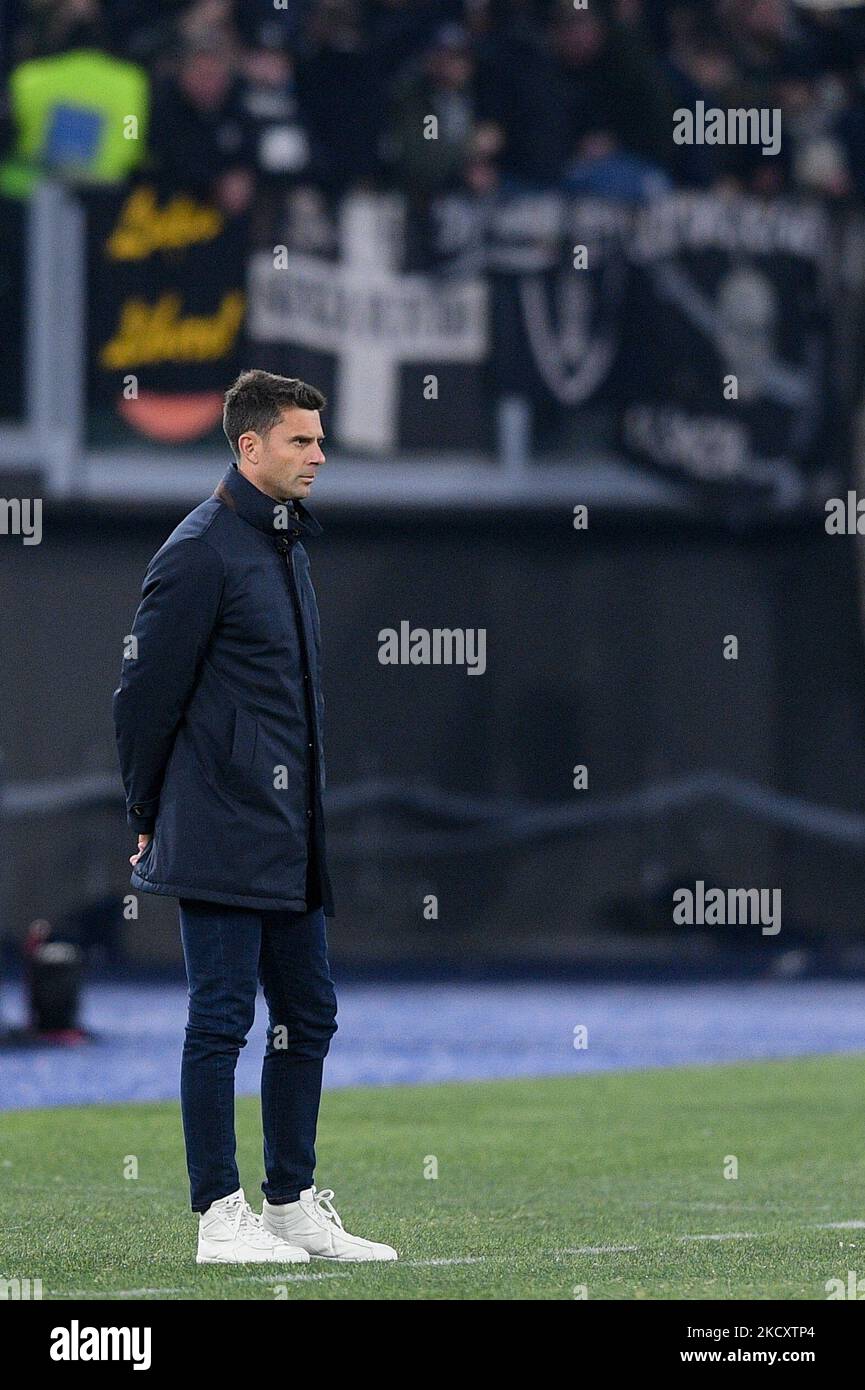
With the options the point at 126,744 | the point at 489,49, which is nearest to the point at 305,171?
the point at 489,49

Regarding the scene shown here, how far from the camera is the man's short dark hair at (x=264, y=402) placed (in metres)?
6.52

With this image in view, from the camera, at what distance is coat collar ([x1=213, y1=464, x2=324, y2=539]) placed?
653cm

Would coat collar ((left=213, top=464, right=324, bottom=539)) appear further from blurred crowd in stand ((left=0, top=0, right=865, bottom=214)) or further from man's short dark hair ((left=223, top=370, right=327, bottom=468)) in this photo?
blurred crowd in stand ((left=0, top=0, right=865, bottom=214))

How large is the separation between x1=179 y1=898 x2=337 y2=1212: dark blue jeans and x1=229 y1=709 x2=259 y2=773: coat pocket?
1.16ft

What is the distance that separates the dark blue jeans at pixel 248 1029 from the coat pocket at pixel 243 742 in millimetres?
353

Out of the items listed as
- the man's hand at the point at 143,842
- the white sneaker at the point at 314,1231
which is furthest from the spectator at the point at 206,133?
the white sneaker at the point at 314,1231

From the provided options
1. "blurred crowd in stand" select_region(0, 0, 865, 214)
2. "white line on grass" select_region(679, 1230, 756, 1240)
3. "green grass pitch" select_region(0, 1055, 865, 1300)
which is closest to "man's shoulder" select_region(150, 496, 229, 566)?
"green grass pitch" select_region(0, 1055, 865, 1300)

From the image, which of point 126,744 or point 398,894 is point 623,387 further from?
point 126,744

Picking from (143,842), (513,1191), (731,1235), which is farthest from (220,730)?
(513,1191)

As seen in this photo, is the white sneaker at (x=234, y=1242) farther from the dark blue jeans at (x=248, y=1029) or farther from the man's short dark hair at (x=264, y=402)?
the man's short dark hair at (x=264, y=402)

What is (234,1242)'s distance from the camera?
20.7ft

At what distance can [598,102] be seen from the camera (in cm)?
2445

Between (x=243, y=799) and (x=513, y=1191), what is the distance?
9.35ft

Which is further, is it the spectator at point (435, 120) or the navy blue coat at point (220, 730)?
the spectator at point (435, 120)
